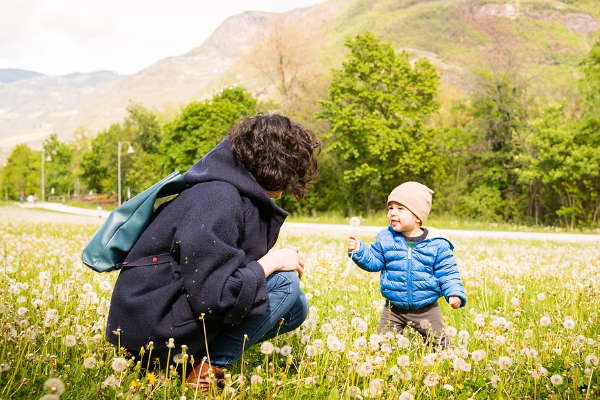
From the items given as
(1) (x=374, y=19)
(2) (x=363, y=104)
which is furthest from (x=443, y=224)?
(1) (x=374, y=19)

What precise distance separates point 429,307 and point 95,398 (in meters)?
2.53

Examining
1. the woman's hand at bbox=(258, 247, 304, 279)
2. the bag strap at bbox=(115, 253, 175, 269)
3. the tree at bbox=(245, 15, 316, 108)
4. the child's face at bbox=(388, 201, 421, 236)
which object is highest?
the tree at bbox=(245, 15, 316, 108)

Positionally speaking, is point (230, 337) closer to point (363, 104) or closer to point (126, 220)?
point (126, 220)

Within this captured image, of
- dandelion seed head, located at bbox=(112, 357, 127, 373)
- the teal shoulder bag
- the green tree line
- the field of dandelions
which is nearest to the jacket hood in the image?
the teal shoulder bag

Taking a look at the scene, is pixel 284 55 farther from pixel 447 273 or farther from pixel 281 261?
pixel 281 261

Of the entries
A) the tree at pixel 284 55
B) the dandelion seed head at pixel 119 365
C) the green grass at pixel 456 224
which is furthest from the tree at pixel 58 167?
the dandelion seed head at pixel 119 365

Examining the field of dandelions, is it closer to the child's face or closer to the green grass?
the child's face

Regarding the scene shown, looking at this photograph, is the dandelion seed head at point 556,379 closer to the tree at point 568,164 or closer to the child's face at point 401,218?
the child's face at point 401,218

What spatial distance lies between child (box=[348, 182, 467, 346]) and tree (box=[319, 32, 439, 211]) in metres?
24.7

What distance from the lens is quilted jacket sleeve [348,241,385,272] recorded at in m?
3.93

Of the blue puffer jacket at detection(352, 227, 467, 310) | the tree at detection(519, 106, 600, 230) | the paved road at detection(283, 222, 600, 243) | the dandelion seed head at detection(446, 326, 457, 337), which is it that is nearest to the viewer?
the dandelion seed head at detection(446, 326, 457, 337)

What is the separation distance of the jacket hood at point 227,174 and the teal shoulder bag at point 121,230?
12 cm

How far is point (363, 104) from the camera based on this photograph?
29984mm

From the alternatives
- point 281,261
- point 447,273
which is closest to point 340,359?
point 281,261
